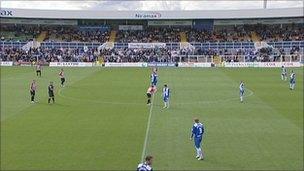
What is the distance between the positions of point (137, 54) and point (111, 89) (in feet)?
127

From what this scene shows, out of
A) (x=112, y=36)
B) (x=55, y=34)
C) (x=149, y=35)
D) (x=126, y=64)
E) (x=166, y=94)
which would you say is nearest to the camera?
(x=166, y=94)

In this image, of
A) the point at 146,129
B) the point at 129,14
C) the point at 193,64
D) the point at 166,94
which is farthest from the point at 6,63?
the point at 146,129

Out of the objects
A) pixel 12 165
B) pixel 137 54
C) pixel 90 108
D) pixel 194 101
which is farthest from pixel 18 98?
pixel 137 54

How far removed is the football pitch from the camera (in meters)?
18.4

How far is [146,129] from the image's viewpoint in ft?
79.7

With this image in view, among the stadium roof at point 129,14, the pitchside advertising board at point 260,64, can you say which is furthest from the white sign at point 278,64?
the stadium roof at point 129,14

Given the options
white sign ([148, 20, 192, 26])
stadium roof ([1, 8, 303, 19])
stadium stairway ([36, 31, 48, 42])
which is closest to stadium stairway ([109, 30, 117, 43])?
stadium roof ([1, 8, 303, 19])

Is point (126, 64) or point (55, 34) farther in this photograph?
point (55, 34)

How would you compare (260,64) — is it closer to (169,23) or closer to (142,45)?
(142,45)

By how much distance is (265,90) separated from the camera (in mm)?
41344

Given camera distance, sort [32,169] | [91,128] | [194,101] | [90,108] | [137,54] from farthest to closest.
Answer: [137,54] < [194,101] < [90,108] < [91,128] < [32,169]

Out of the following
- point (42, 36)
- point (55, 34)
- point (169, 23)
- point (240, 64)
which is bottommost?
point (240, 64)

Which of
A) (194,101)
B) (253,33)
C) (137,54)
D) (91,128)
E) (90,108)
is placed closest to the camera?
(91,128)

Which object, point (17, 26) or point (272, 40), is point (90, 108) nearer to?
point (272, 40)
